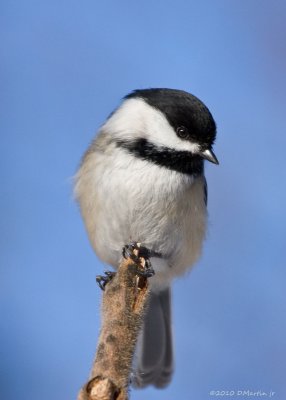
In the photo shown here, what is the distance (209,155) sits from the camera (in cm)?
255

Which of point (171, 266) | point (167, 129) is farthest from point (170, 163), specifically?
point (171, 266)

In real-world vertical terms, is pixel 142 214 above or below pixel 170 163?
below

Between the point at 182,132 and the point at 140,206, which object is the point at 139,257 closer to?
the point at 140,206

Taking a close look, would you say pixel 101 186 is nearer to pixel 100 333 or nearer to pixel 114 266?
pixel 114 266

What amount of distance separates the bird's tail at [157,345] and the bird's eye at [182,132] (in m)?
1.24

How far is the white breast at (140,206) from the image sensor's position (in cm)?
250

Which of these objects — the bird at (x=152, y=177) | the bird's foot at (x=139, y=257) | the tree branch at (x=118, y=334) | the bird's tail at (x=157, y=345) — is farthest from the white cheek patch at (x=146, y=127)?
the bird's tail at (x=157, y=345)

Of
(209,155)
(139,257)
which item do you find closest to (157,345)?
(209,155)

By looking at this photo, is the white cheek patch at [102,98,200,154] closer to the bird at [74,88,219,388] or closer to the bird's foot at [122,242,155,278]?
the bird at [74,88,219,388]

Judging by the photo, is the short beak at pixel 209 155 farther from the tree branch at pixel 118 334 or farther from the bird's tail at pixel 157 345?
the bird's tail at pixel 157 345

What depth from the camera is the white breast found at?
250cm

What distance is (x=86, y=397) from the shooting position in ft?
3.92

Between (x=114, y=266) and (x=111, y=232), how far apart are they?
326mm

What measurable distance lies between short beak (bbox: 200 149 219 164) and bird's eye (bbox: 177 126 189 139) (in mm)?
102
